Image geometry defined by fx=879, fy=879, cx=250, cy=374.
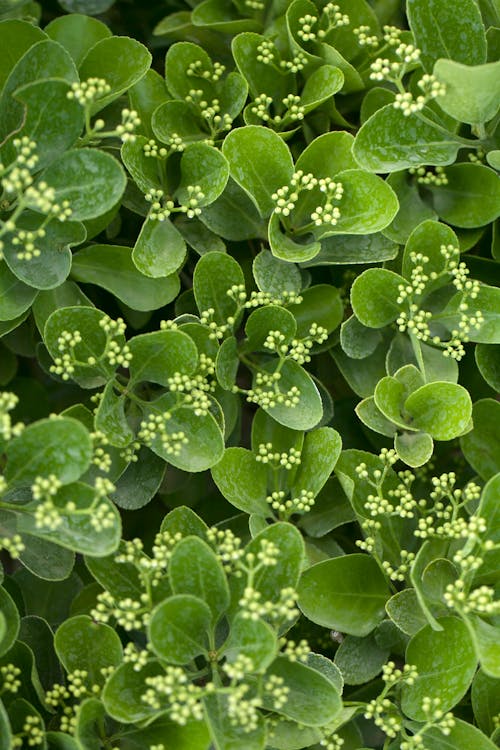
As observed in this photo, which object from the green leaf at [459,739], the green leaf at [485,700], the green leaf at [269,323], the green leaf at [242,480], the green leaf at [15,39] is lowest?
the green leaf at [485,700]

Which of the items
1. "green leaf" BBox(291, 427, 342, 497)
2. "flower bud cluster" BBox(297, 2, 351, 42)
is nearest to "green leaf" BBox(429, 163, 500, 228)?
"flower bud cluster" BBox(297, 2, 351, 42)

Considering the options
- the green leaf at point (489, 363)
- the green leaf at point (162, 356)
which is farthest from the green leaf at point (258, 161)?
the green leaf at point (489, 363)

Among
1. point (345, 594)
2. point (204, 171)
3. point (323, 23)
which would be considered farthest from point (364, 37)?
point (345, 594)

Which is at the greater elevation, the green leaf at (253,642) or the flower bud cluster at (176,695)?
the green leaf at (253,642)

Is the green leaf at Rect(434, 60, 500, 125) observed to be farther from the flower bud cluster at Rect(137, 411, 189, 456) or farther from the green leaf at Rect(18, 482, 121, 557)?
the green leaf at Rect(18, 482, 121, 557)

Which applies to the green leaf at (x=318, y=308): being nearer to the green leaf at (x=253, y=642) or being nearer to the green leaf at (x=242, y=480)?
the green leaf at (x=242, y=480)

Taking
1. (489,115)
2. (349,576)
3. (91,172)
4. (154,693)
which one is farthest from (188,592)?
(489,115)

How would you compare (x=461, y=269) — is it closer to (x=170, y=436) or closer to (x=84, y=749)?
(x=170, y=436)
